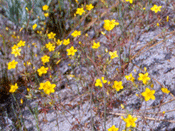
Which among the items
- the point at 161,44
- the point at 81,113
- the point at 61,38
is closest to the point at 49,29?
the point at 61,38

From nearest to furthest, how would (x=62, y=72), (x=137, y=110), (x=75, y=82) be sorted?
(x=137, y=110) → (x=75, y=82) → (x=62, y=72)

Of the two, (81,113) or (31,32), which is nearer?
(81,113)

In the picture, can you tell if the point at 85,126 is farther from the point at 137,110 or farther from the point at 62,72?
the point at 62,72

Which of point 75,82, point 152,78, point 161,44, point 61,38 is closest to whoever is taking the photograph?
point 152,78

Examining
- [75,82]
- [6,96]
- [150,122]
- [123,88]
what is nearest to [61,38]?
[75,82]

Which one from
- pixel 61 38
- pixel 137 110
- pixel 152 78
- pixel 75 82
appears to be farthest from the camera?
pixel 61 38

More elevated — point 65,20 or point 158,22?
point 65,20

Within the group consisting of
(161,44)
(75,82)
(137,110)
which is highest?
(161,44)

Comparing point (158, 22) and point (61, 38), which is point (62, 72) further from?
point (158, 22)

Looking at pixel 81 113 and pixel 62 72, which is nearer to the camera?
pixel 81 113
